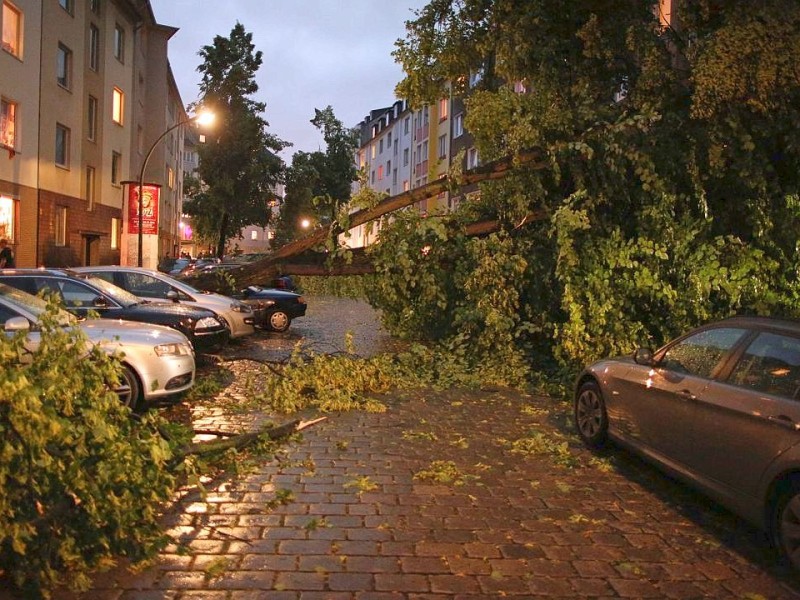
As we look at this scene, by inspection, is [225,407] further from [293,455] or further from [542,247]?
[542,247]

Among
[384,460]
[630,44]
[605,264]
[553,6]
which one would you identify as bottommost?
[384,460]

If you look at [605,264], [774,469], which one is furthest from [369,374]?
[774,469]

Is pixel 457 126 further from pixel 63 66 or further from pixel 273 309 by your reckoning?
pixel 273 309

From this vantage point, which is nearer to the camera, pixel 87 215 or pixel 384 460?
pixel 384 460

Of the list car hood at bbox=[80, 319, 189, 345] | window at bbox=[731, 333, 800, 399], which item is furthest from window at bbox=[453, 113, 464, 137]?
window at bbox=[731, 333, 800, 399]

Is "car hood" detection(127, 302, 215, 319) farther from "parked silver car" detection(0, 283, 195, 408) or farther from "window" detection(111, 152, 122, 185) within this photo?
"window" detection(111, 152, 122, 185)

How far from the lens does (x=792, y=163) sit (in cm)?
1007

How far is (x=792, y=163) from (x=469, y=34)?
517 centimetres

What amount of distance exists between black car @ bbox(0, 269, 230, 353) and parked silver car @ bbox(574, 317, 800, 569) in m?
6.76

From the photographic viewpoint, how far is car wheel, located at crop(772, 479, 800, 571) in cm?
427

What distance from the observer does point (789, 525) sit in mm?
4324

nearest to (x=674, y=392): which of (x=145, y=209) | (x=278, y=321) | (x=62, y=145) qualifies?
(x=278, y=321)

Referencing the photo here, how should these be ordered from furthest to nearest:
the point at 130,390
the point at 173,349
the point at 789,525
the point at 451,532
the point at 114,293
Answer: the point at 114,293
the point at 173,349
the point at 130,390
the point at 451,532
the point at 789,525

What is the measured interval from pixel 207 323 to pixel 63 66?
67.5 feet
